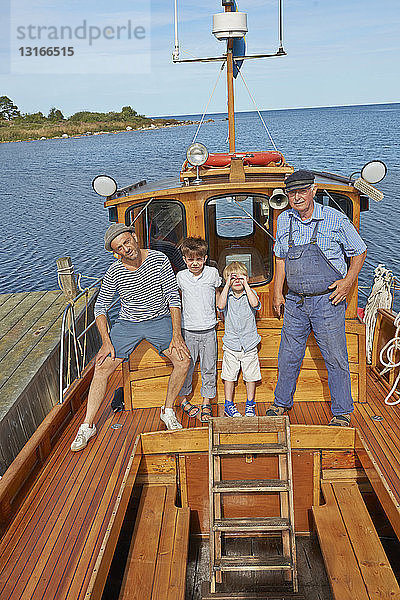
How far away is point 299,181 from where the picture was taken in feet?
13.3

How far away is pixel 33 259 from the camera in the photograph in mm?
18203

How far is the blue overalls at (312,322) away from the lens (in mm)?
4277

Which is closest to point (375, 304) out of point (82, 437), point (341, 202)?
point (341, 202)

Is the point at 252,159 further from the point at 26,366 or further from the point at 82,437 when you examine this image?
the point at 26,366

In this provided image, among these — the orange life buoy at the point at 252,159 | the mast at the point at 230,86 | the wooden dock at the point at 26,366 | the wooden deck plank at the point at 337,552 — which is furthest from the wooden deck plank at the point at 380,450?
the wooden dock at the point at 26,366

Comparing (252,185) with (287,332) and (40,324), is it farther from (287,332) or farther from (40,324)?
(40,324)

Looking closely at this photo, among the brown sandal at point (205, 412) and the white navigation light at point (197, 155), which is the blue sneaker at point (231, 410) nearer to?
the brown sandal at point (205, 412)

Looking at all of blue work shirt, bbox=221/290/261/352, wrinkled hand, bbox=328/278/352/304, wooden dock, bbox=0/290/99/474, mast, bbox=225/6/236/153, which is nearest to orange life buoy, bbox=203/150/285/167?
mast, bbox=225/6/236/153

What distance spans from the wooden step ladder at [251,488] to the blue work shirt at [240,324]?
65 centimetres

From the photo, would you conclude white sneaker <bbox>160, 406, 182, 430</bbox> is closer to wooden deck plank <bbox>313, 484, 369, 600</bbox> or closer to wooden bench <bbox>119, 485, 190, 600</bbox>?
wooden bench <bbox>119, 485, 190, 600</bbox>

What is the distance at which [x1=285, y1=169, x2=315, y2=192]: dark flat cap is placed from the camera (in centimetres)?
404

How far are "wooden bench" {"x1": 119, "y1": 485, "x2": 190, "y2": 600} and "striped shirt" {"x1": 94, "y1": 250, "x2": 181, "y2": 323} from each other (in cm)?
147

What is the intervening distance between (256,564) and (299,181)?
106 inches

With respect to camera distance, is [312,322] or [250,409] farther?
[250,409]
